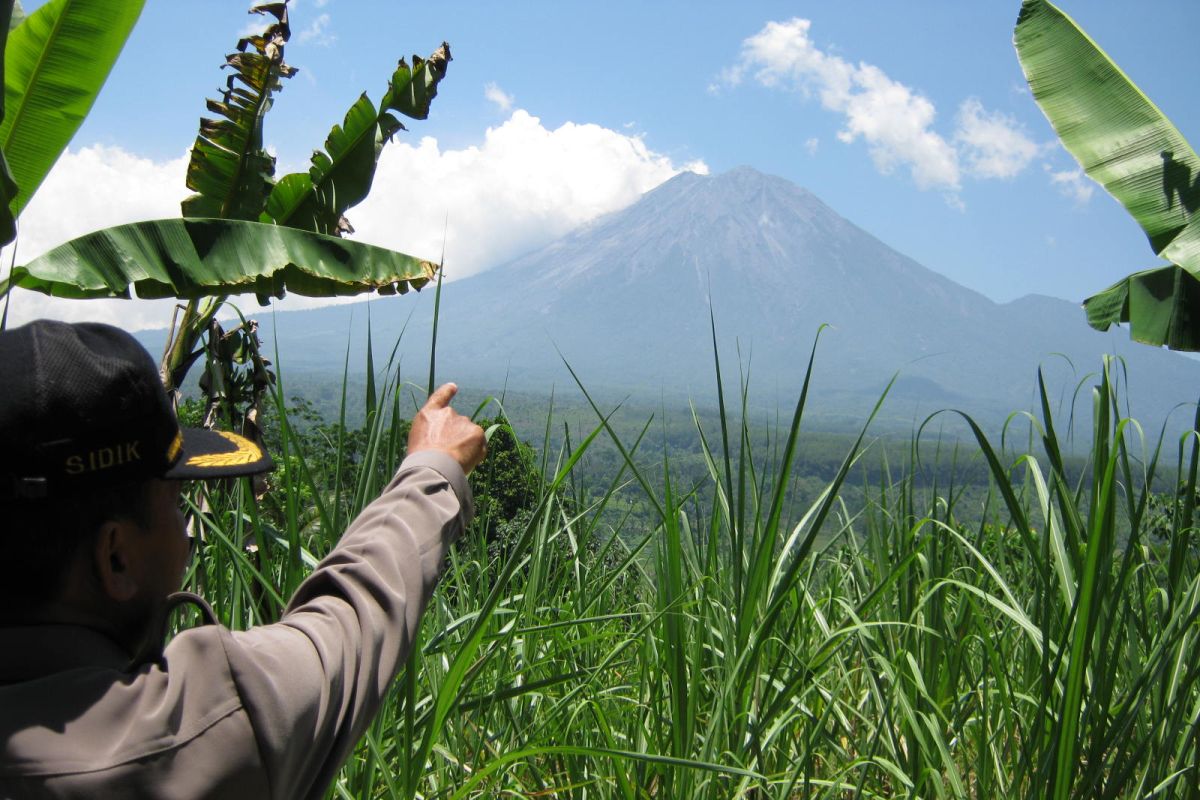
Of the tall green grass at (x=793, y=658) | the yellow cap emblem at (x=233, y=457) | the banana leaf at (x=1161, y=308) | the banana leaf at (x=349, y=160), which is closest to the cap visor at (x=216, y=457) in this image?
the yellow cap emblem at (x=233, y=457)

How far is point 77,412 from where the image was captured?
2.75 feet

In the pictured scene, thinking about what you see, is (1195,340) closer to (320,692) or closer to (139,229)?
(320,692)

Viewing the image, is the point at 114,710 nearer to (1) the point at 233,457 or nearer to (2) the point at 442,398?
(1) the point at 233,457

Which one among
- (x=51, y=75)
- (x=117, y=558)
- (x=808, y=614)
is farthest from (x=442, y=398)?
(x=51, y=75)

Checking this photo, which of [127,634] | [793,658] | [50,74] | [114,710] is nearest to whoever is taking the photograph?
[114,710]

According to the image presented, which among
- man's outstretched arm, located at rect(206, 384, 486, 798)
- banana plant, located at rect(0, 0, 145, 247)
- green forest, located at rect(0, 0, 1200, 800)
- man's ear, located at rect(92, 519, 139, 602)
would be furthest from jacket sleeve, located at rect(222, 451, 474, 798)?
banana plant, located at rect(0, 0, 145, 247)

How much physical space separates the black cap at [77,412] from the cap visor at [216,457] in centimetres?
4

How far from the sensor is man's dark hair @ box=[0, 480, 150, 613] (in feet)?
2.70

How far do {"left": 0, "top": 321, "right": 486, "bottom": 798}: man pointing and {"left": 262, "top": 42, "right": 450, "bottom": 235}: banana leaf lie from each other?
4.21m

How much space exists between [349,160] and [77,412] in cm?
441

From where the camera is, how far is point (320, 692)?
2.88 ft

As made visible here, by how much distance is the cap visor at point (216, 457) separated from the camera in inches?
37.7

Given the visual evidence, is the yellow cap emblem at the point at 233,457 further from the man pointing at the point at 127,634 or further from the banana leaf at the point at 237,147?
the banana leaf at the point at 237,147

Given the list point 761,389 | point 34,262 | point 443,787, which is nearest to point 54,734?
point 443,787
